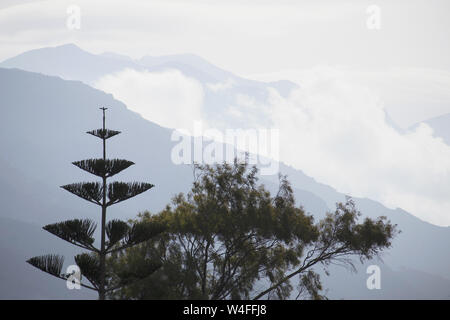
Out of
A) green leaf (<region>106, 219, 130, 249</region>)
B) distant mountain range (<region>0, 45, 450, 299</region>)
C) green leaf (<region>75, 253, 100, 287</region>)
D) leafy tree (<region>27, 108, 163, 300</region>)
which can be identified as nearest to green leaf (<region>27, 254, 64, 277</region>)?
leafy tree (<region>27, 108, 163, 300</region>)

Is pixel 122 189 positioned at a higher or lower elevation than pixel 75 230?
higher

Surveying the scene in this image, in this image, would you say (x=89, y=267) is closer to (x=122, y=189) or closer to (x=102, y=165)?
(x=122, y=189)

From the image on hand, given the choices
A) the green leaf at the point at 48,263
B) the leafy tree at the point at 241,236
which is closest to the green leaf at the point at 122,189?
the green leaf at the point at 48,263

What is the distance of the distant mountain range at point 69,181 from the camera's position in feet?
378

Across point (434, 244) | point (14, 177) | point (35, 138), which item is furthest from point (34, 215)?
point (434, 244)

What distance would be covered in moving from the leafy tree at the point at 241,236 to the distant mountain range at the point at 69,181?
94.7 m

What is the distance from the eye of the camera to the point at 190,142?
19038 centimetres

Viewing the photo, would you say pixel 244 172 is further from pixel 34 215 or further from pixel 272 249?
pixel 34 215

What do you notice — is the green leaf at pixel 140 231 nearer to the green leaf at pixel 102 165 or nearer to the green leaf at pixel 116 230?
the green leaf at pixel 116 230

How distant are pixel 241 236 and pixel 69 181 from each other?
514 feet

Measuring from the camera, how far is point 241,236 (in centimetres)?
1054

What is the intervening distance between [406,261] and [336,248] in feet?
616

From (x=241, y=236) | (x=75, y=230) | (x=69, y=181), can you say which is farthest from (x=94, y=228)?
(x=69, y=181)

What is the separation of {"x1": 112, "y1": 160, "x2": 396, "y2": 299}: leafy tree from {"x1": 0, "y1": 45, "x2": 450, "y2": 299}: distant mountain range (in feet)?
311
